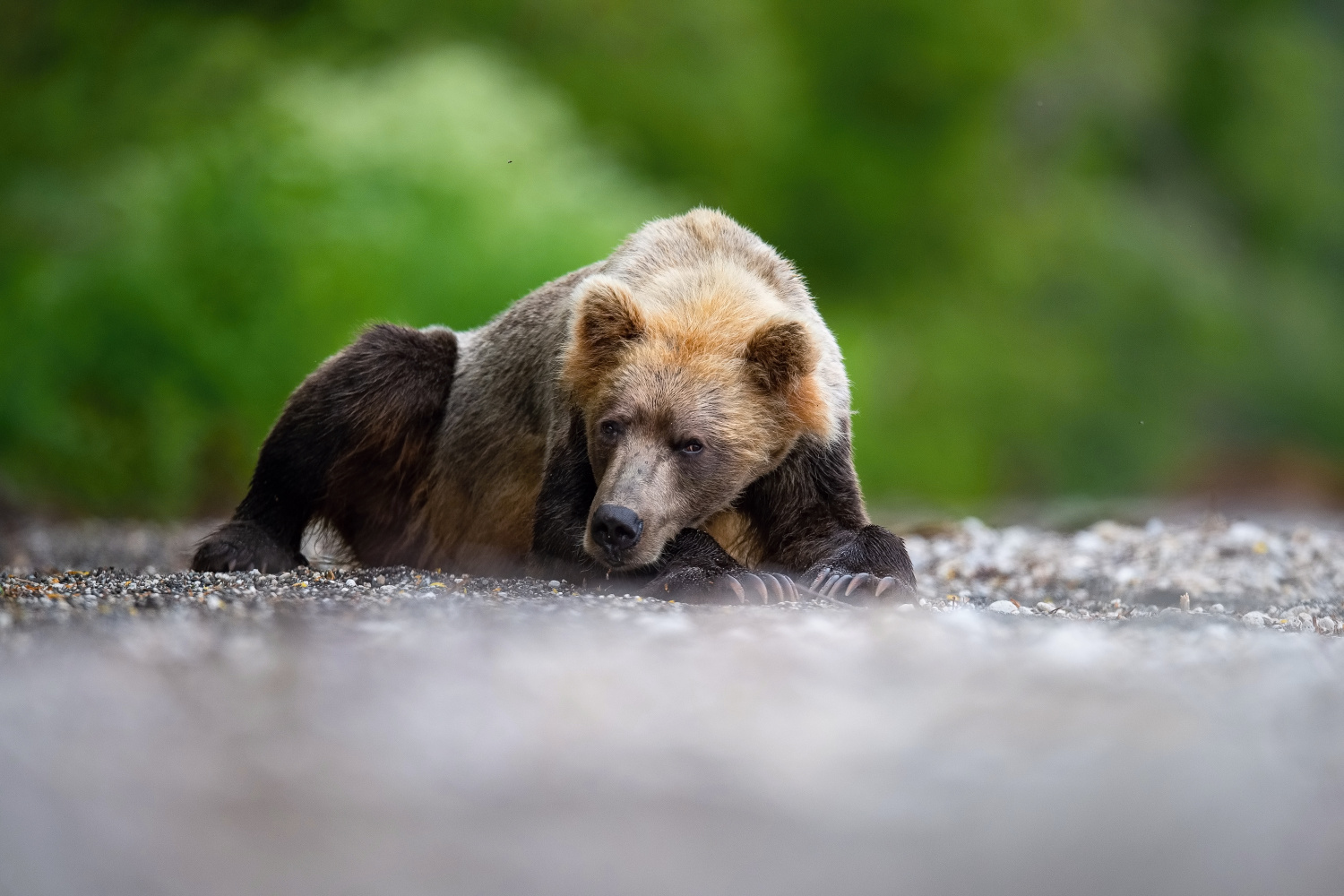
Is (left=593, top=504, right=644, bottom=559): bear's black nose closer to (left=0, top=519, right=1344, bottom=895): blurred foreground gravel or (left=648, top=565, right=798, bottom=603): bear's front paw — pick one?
(left=648, top=565, right=798, bottom=603): bear's front paw

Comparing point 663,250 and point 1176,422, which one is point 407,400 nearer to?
point 663,250

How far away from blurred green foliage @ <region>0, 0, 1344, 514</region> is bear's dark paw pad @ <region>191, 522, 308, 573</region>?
6088 mm

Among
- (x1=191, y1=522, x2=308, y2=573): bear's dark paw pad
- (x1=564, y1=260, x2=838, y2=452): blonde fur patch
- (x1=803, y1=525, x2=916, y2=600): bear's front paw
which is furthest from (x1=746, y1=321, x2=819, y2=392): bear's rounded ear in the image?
(x1=191, y1=522, x2=308, y2=573): bear's dark paw pad

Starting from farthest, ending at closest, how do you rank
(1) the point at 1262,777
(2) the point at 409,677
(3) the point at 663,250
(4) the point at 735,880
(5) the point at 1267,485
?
1. (5) the point at 1267,485
2. (3) the point at 663,250
3. (2) the point at 409,677
4. (1) the point at 1262,777
5. (4) the point at 735,880

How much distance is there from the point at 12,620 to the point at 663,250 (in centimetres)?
272

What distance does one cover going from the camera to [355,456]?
586cm

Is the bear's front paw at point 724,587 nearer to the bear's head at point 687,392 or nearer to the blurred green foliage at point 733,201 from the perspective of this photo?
the bear's head at point 687,392

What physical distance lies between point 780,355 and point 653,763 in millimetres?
2497

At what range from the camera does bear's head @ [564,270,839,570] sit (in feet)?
15.1

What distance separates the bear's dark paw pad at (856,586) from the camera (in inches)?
173

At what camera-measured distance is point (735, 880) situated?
2260 mm

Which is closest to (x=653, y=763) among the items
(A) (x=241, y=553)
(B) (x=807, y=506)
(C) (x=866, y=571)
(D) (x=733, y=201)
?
(C) (x=866, y=571)

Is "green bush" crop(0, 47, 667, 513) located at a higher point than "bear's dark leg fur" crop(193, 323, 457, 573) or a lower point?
higher

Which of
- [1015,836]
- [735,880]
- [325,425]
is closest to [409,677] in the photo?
[735,880]
